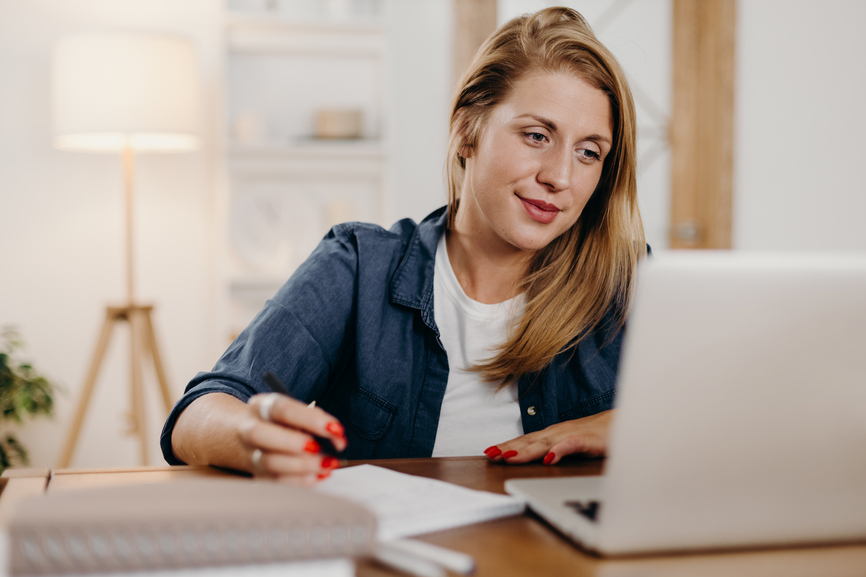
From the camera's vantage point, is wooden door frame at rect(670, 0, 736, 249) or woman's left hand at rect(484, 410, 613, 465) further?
wooden door frame at rect(670, 0, 736, 249)

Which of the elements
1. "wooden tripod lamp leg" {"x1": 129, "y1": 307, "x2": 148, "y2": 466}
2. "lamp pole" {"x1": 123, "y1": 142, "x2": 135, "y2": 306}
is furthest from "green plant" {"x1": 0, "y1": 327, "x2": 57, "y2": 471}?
"lamp pole" {"x1": 123, "y1": 142, "x2": 135, "y2": 306}

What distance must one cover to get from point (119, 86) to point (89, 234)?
2.34ft

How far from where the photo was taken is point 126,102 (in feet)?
7.68

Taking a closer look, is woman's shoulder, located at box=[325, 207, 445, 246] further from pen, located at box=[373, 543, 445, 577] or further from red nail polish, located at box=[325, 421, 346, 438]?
pen, located at box=[373, 543, 445, 577]

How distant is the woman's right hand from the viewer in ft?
2.17

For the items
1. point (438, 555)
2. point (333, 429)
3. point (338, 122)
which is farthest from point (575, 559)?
point (338, 122)

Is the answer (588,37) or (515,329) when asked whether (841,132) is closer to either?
(588,37)

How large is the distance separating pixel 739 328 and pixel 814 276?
7cm

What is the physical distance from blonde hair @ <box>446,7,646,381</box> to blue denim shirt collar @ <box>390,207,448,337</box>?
0.26 ft

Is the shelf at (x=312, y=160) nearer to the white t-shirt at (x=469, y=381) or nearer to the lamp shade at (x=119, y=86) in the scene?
the lamp shade at (x=119, y=86)

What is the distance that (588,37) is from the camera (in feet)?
3.91

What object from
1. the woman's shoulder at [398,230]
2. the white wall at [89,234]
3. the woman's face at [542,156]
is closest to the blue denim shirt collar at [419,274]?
the woman's shoulder at [398,230]

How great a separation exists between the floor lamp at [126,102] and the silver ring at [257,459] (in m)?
1.83

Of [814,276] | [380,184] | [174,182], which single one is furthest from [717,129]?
[814,276]
